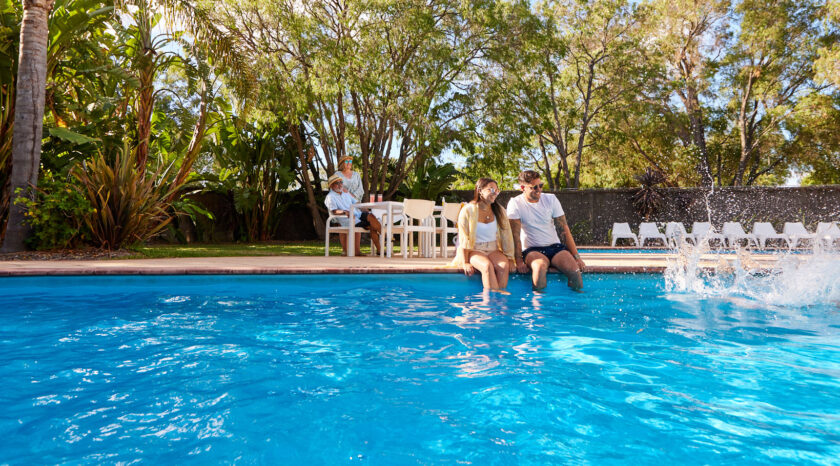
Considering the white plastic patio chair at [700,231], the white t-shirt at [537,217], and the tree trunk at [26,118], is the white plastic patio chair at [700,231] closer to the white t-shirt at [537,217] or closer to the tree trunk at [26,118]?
the white t-shirt at [537,217]

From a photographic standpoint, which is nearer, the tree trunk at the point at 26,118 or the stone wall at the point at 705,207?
the tree trunk at the point at 26,118

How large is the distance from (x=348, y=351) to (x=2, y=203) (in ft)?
27.0

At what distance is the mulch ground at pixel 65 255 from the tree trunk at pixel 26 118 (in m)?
0.37

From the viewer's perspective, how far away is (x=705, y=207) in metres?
17.1

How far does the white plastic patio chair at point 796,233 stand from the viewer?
47.5 feet

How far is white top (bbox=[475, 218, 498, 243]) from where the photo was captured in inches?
229

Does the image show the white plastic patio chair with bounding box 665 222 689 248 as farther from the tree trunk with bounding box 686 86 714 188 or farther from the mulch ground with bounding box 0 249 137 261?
the mulch ground with bounding box 0 249 137 261

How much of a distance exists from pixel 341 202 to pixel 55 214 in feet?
14.5

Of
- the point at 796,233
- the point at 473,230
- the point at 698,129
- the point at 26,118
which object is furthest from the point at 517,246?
the point at 698,129

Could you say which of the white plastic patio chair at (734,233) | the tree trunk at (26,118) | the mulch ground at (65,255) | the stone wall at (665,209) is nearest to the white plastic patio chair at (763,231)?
the white plastic patio chair at (734,233)

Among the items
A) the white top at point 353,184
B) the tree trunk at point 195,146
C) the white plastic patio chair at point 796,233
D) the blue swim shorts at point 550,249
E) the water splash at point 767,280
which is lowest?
the water splash at point 767,280

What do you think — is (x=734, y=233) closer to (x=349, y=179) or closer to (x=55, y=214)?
(x=349, y=179)

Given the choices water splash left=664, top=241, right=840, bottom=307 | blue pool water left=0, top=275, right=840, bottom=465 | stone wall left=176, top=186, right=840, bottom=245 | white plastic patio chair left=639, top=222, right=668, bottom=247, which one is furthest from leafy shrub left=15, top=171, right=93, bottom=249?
white plastic patio chair left=639, top=222, right=668, bottom=247

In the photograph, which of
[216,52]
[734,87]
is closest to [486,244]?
[216,52]
